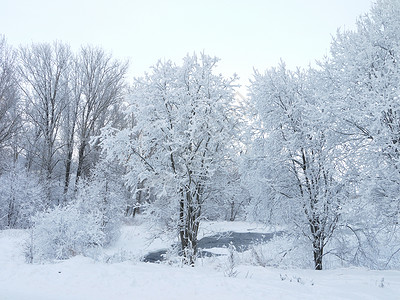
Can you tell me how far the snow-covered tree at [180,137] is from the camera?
9.91m

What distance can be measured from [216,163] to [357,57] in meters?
5.39

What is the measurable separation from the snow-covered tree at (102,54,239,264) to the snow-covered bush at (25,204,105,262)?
7.49 feet

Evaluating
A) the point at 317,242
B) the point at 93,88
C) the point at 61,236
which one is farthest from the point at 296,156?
the point at 93,88

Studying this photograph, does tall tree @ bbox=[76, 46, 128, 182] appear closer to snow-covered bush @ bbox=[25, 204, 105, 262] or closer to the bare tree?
the bare tree

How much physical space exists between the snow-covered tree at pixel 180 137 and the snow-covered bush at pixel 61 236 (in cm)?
228

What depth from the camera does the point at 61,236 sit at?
8242mm

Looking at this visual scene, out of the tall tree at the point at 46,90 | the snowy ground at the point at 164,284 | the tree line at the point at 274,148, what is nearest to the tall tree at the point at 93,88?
the tall tree at the point at 46,90

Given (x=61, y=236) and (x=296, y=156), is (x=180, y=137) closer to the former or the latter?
(x=296, y=156)

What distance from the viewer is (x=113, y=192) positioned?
56.3 ft

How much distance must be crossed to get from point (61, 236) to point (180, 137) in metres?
4.66

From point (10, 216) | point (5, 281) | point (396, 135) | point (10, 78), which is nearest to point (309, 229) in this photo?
point (396, 135)

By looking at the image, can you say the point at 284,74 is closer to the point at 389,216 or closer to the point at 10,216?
the point at 389,216

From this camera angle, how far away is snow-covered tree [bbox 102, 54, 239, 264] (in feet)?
32.5

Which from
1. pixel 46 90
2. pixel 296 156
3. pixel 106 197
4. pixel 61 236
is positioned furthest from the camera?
pixel 46 90
